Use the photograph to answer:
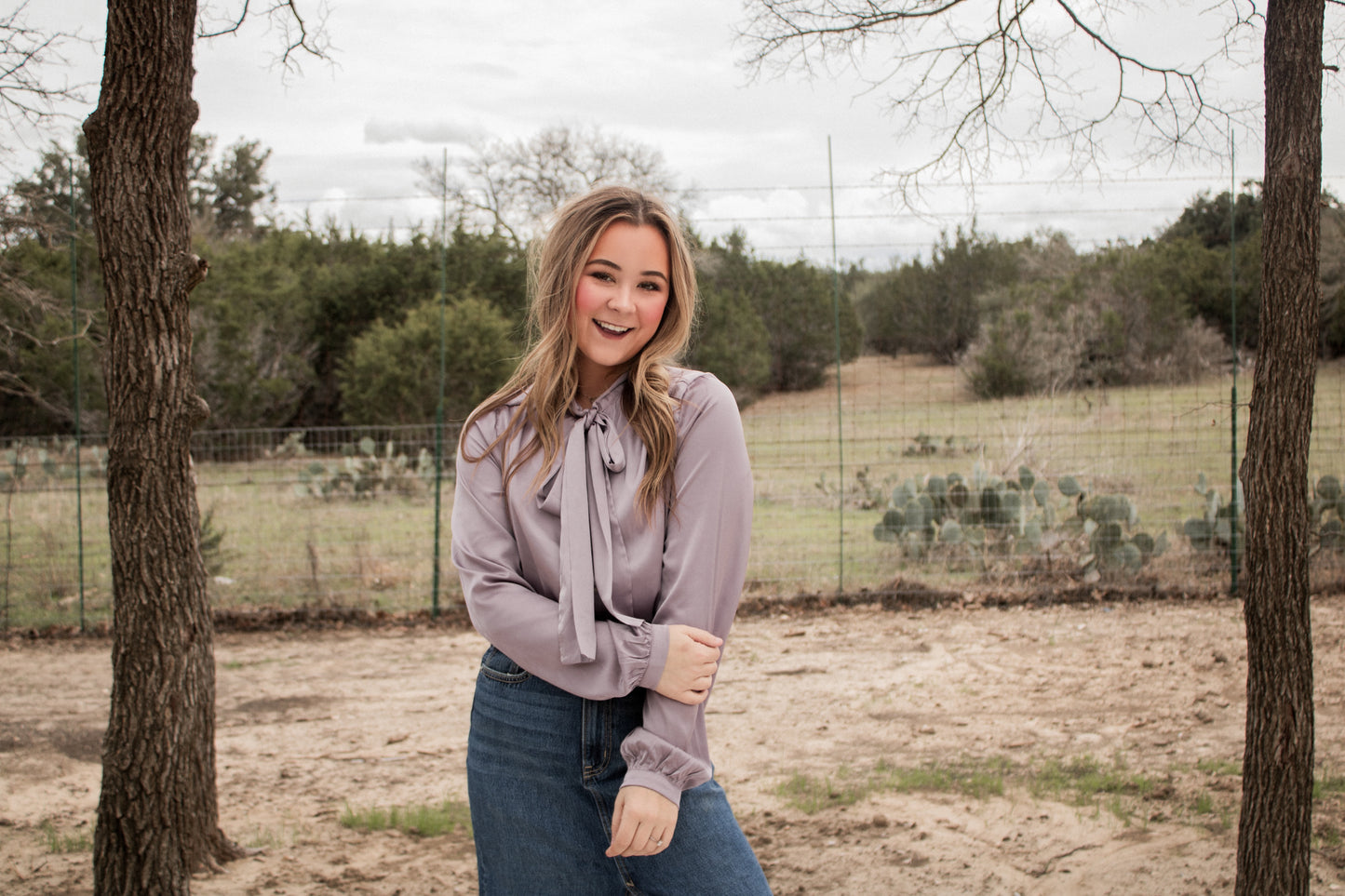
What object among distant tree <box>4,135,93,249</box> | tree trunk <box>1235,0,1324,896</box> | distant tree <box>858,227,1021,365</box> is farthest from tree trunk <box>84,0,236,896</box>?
distant tree <box>858,227,1021,365</box>

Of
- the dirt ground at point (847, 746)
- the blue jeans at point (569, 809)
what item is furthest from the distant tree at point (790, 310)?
the blue jeans at point (569, 809)

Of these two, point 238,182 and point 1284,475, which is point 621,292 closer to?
point 1284,475

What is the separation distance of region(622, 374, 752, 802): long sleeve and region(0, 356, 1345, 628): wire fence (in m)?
5.04

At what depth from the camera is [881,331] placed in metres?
8.14

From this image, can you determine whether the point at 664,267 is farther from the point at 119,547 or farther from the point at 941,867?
the point at 941,867

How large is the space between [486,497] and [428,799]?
8.50ft

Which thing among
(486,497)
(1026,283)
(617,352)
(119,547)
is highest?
(1026,283)

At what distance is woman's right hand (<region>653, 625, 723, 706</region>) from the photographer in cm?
142

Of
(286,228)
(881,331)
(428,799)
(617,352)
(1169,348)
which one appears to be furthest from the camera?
(286,228)

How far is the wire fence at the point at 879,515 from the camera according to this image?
686cm

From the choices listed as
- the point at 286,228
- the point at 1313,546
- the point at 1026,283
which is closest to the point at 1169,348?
the point at 1026,283

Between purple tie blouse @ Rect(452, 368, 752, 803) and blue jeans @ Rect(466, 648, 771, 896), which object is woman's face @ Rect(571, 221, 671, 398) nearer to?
purple tie blouse @ Rect(452, 368, 752, 803)

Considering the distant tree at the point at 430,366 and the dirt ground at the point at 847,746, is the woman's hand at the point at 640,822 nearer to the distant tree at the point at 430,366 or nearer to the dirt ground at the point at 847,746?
the dirt ground at the point at 847,746

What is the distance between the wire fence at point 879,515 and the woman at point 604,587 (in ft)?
16.5
